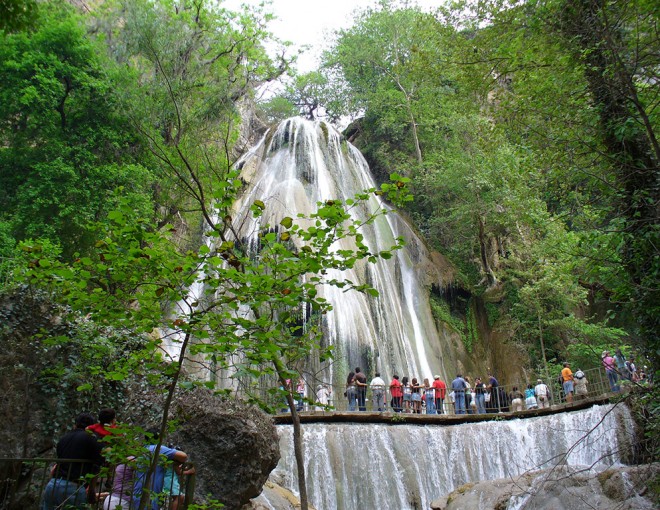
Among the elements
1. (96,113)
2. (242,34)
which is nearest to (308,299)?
(96,113)

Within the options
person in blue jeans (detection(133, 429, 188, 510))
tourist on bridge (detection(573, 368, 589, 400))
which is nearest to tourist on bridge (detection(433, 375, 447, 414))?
tourist on bridge (detection(573, 368, 589, 400))

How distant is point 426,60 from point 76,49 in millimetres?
10177

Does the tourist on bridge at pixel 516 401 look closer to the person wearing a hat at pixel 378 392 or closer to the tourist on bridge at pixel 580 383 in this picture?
the tourist on bridge at pixel 580 383

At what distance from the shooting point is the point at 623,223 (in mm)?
6895

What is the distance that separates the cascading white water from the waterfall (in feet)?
10.9

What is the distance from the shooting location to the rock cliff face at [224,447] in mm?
7508

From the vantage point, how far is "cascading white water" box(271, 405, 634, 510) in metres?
11.8

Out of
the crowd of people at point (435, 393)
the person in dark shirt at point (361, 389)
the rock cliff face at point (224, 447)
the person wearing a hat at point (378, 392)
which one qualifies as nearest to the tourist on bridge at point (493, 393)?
the crowd of people at point (435, 393)

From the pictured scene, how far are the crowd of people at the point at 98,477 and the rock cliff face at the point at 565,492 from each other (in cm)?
529

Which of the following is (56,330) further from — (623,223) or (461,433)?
(461,433)

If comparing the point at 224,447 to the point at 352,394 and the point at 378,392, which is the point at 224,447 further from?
the point at 378,392

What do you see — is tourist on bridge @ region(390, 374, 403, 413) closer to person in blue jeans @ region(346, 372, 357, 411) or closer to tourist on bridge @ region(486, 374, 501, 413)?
person in blue jeans @ region(346, 372, 357, 411)

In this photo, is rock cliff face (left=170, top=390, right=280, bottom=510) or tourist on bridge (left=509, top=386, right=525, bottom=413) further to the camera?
tourist on bridge (left=509, top=386, right=525, bottom=413)

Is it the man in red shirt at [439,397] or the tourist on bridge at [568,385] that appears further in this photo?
the tourist on bridge at [568,385]
